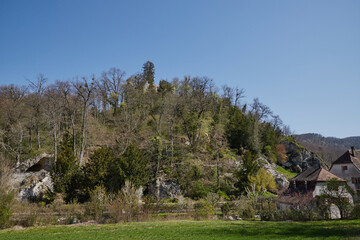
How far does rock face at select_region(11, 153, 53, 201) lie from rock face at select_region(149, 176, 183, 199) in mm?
12506

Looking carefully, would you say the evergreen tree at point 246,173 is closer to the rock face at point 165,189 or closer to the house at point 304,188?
the house at point 304,188

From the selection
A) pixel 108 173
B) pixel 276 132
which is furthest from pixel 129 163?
pixel 276 132

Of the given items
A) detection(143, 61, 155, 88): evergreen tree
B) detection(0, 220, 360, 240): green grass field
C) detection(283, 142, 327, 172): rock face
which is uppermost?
detection(143, 61, 155, 88): evergreen tree

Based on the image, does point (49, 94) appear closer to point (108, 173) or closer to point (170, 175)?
point (108, 173)

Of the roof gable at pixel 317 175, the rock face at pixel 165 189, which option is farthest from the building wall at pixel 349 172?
the rock face at pixel 165 189

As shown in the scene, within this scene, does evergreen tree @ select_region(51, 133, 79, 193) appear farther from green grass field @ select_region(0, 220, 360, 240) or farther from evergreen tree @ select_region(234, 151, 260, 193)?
evergreen tree @ select_region(234, 151, 260, 193)

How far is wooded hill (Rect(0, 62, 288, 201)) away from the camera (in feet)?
99.8

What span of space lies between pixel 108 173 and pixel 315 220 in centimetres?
2198

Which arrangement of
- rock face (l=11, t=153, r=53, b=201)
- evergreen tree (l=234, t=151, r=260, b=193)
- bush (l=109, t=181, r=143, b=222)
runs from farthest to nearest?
evergreen tree (l=234, t=151, r=260, b=193), rock face (l=11, t=153, r=53, b=201), bush (l=109, t=181, r=143, b=222)

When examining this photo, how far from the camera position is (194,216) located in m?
22.4

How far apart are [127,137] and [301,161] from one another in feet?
120

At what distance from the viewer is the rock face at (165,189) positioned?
32.5m

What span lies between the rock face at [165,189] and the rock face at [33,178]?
12.5 m

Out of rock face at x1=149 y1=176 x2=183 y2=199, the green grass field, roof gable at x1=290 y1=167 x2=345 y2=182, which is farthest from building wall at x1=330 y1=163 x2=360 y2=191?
rock face at x1=149 y1=176 x2=183 y2=199
